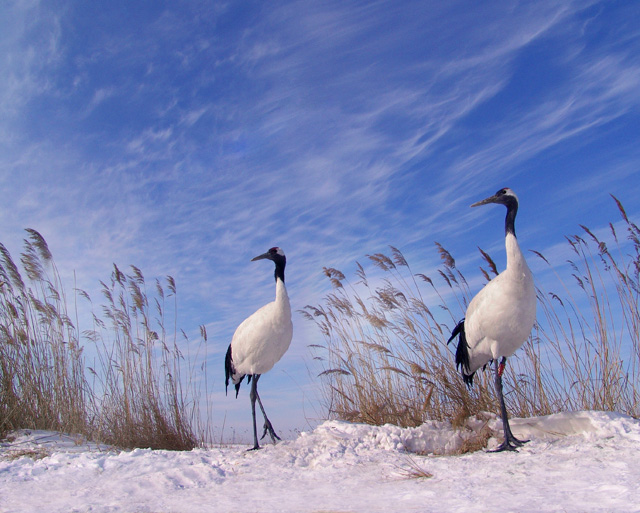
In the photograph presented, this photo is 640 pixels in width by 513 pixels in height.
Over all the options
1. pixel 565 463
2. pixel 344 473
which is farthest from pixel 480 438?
pixel 344 473

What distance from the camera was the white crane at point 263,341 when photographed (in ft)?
18.7

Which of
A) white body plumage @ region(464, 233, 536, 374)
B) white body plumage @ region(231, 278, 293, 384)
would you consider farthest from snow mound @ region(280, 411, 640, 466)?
Result: white body plumage @ region(231, 278, 293, 384)

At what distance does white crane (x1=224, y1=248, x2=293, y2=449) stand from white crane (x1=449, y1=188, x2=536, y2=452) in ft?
6.53

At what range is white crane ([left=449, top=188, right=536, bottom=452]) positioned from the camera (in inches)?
189

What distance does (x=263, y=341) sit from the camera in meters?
5.70

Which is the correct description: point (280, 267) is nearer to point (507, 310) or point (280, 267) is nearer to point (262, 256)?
point (262, 256)

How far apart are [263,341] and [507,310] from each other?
2.58 metres

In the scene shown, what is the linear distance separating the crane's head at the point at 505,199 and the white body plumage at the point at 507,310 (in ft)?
1.45

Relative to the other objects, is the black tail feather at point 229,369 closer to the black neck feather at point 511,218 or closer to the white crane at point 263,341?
the white crane at point 263,341

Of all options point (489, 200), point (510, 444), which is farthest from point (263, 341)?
point (489, 200)

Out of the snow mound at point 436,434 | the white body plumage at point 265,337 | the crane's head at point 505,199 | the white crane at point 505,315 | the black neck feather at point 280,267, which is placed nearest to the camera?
the snow mound at point 436,434

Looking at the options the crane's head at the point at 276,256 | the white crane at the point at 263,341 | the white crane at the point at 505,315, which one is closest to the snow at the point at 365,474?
the white crane at the point at 505,315

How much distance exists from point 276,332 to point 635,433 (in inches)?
137

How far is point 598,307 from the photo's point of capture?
6.27 metres
